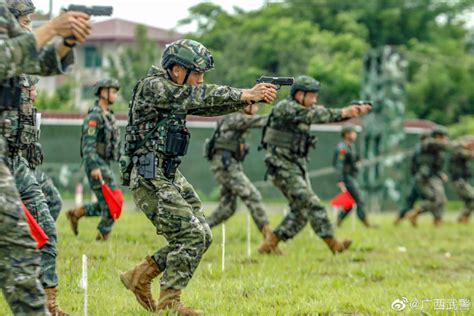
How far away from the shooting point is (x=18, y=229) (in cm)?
617

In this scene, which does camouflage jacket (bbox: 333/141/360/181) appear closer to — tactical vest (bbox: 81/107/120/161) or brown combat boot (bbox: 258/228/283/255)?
brown combat boot (bbox: 258/228/283/255)

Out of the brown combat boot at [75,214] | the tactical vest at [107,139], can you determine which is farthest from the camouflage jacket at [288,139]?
the brown combat boot at [75,214]

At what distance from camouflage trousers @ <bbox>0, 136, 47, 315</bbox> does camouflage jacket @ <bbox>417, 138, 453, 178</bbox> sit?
51.3 feet

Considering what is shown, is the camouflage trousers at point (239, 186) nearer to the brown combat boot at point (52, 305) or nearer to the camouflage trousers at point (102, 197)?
the camouflage trousers at point (102, 197)

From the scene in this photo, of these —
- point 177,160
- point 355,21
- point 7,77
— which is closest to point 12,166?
point 177,160

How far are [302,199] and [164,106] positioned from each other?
5.19 metres

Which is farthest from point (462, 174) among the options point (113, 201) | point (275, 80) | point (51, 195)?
point (275, 80)

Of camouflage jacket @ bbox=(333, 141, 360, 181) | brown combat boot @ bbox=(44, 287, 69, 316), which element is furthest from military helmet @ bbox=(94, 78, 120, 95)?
camouflage jacket @ bbox=(333, 141, 360, 181)

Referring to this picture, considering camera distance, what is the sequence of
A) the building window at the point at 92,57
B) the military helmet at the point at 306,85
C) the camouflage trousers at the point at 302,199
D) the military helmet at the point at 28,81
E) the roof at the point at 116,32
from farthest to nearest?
the building window at the point at 92,57 < the roof at the point at 116,32 < the camouflage trousers at the point at 302,199 < the military helmet at the point at 306,85 < the military helmet at the point at 28,81

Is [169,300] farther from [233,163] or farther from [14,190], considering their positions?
[233,163]

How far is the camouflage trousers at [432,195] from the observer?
829 inches

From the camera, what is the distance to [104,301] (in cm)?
855

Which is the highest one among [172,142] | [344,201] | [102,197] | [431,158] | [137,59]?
[137,59]

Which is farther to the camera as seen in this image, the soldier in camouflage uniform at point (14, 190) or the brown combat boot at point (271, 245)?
the brown combat boot at point (271, 245)
